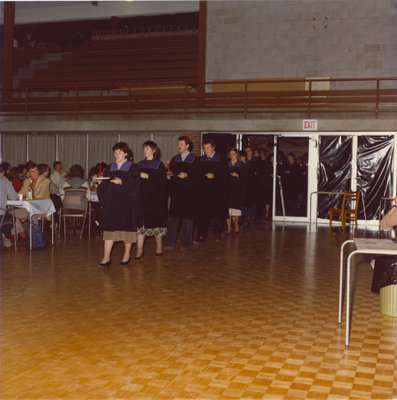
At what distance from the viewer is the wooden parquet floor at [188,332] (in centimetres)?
323

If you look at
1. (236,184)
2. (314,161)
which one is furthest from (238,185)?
(314,161)

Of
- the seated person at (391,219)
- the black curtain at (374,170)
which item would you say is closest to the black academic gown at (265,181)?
the black curtain at (374,170)

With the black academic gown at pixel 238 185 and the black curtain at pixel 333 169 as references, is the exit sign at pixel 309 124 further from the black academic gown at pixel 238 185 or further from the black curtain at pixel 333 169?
the black academic gown at pixel 238 185

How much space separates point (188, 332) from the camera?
427cm

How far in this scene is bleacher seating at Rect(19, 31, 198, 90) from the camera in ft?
57.3

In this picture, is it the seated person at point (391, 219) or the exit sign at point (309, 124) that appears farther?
the exit sign at point (309, 124)

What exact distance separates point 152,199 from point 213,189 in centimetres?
208

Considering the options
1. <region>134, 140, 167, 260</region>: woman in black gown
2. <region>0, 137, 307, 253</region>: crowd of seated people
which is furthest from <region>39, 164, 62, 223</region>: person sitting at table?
<region>134, 140, 167, 260</region>: woman in black gown

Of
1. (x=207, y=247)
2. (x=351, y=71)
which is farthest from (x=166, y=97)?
(x=207, y=247)

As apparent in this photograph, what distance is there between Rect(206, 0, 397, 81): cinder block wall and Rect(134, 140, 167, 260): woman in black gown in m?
8.40

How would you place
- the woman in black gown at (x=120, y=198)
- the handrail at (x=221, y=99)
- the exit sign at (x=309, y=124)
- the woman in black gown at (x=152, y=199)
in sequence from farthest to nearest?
the handrail at (x=221, y=99) → the exit sign at (x=309, y=124) → the woman in black gown at (x=152, y=199) → the woman in black gown at (x=120, y=198)

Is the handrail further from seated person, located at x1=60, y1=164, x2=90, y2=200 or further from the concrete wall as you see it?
seated person, located at x1=60, y1=164, x2=90, y2=200

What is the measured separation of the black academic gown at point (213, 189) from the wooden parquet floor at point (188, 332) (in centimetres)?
179

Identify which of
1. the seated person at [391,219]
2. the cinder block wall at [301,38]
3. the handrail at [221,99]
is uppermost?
the cinder block wall at [301,38]
